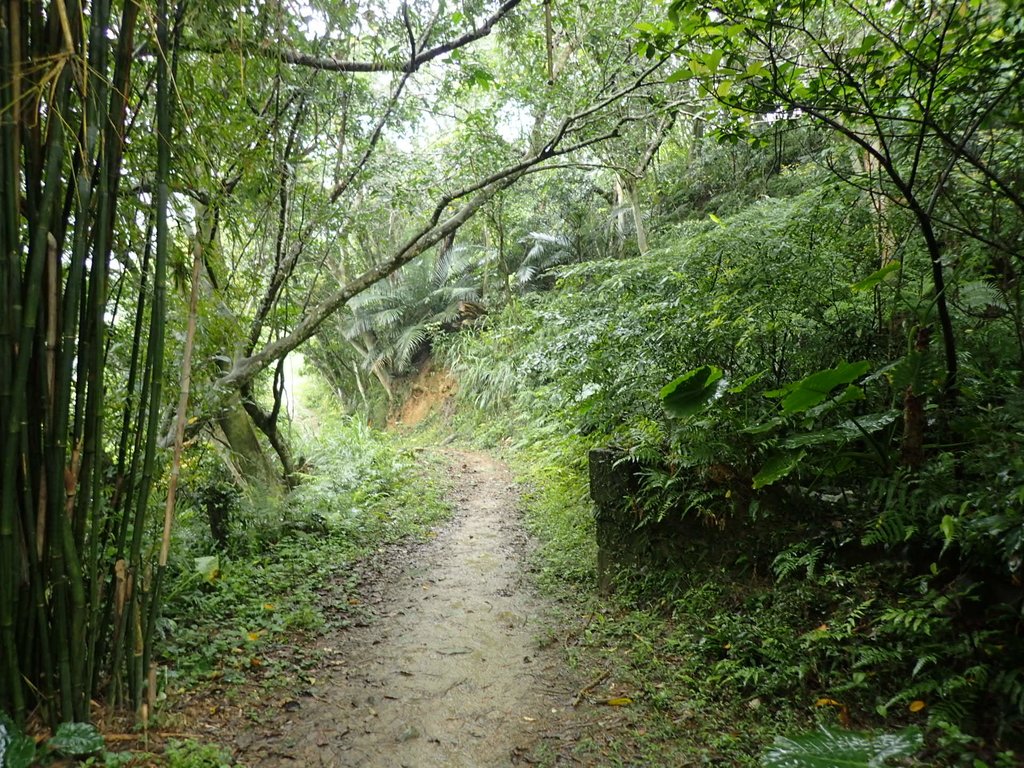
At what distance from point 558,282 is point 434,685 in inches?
193

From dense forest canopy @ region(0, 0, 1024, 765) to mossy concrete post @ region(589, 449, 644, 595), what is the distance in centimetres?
19

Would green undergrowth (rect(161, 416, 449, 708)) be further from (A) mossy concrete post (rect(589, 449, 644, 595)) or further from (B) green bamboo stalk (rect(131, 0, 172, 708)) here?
(A) mossy concrete post (rect(589, 449, 644, 595))

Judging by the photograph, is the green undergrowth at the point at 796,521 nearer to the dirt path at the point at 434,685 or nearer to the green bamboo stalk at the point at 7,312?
the dirt path at the point at 434,685

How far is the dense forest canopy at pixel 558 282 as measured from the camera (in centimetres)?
213

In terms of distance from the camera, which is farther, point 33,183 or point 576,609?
point 576,609

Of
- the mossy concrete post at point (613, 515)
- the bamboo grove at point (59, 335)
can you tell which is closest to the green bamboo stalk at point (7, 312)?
the bamboo grove at point (59, 335)

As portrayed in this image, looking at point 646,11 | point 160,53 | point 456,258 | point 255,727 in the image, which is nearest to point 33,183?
point 160,53

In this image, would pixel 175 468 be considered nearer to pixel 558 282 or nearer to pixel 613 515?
pixel 613 515

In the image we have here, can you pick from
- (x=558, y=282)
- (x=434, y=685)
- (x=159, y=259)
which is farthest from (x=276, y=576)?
(x=558, y=282)

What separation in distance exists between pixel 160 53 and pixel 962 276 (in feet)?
12.3

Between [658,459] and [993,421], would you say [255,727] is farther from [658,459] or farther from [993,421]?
[993,421]

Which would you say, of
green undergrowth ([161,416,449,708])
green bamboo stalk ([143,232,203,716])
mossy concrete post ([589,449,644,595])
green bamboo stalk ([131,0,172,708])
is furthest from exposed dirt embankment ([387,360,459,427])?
green bamboo stalk ([131,0,172,708])

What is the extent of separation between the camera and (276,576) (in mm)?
4625

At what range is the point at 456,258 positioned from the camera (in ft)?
49.1
